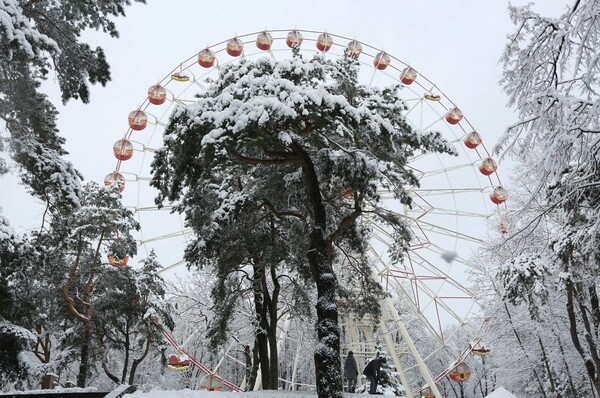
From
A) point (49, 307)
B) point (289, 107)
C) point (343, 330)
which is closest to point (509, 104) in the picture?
point (289, 107)

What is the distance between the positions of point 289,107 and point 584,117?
14.7 ft

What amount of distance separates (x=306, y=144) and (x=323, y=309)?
3808mm

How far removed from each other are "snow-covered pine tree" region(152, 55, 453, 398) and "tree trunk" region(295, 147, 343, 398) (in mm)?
18

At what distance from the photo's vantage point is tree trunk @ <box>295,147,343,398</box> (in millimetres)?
9008

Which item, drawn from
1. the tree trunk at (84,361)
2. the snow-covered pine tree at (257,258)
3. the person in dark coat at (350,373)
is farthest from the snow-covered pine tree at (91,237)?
the person in dark coat at (350,373)

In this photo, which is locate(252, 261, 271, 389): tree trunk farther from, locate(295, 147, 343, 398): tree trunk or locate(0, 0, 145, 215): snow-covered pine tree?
locate(0, 0, 145, 215): snow-covered pine tree

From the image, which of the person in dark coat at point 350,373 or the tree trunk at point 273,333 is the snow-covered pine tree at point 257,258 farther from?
the person in dark coat at point 350,373

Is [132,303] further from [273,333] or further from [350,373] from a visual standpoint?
[350,373]

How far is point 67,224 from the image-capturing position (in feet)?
51.5

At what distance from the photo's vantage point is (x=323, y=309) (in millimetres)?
9508

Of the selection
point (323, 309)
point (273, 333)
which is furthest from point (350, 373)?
point (323, 309)

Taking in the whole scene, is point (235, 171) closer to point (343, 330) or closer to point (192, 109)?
point (192, 109)

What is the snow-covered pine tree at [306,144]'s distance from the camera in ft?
28.8

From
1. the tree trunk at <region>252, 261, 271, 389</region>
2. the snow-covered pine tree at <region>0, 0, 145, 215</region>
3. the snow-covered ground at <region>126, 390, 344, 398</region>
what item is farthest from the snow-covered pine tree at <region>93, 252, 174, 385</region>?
the snow-covered pine tree at <region>0, 0, 145, 215</region>
